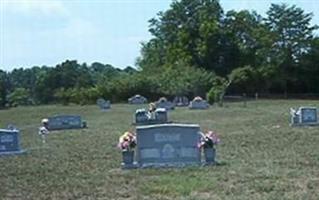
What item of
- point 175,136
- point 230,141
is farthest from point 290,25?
point 175,136

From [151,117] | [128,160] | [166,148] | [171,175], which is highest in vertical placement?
[166,148]

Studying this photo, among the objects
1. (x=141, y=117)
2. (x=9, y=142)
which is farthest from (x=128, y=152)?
(x=141, y=117)

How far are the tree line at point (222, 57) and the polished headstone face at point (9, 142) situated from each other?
57.1 meters

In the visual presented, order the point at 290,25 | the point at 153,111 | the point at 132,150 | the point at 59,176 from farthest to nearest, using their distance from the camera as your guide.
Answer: the point at 290,25 → the point at 153,111 → the point at 132,150 → the point at 59,176

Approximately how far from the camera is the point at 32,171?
16062 millimetres

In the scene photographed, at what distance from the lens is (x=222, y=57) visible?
295 feet

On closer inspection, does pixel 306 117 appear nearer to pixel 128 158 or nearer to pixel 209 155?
pixel 209 155

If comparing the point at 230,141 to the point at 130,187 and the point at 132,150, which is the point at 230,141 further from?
the point at 130,187

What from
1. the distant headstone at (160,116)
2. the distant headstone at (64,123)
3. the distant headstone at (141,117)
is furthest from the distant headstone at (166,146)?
the distant headstone at (160,116)

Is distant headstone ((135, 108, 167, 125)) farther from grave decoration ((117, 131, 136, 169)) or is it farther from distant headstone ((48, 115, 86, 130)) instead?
grave decoration ((117, 131, 136, 169))

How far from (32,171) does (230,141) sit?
8057 mm

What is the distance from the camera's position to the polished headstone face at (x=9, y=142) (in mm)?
20250

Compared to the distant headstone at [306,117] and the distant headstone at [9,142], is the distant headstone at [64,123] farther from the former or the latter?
the distant headstone at [9,142]

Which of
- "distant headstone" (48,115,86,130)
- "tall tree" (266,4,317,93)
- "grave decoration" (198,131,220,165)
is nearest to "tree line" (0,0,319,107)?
"tall tree" (266,4,317,93)
